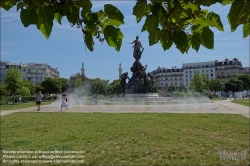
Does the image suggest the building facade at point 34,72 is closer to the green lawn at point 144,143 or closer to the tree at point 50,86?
the tree at point 50,86

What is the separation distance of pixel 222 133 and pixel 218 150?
2629 millimetres

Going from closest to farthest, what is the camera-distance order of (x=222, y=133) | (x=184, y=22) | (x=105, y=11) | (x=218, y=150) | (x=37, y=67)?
(x=105, y=11) → (x=184, y=22) → (x=218, y=150) → (x=222, y=133) → (x=37, y=67)

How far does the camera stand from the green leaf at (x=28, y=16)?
1511 mm

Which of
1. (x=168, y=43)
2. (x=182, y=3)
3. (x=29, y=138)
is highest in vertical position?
(x=182, y=3)

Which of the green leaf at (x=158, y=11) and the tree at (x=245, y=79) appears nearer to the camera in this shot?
the green leaf at (x=158, y=11)

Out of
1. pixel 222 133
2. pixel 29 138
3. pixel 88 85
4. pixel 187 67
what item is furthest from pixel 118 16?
pixel 187 67

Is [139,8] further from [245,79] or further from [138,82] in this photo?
[245,79]

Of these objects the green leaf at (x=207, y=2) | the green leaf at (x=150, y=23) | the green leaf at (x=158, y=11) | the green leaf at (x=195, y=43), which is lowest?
the green leaf at (x=195, y=43)

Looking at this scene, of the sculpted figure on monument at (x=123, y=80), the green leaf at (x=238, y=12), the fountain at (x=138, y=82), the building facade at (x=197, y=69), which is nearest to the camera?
the green leaf at (x=238, y=12)

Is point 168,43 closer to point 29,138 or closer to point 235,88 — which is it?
point 29,138

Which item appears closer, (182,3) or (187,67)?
(182,3)

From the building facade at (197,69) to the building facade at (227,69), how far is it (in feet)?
10.6

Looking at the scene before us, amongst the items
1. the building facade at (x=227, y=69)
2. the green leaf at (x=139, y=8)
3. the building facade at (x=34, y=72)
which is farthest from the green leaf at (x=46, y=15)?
the building facade at (x=34, y=72)

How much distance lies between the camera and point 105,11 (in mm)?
1533
